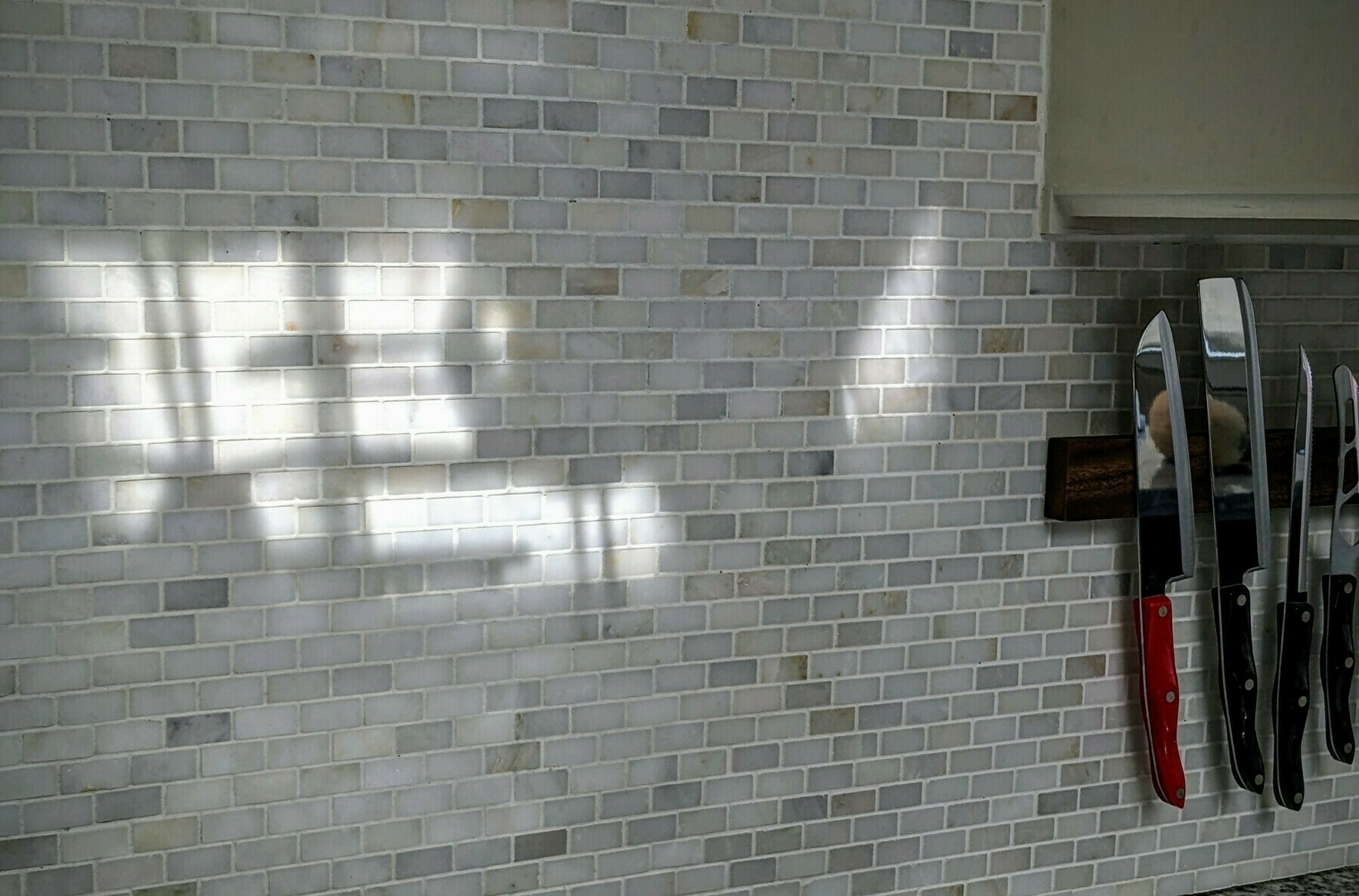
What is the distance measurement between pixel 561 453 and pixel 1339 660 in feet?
4.72

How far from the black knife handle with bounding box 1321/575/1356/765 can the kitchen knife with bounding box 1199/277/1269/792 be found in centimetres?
17

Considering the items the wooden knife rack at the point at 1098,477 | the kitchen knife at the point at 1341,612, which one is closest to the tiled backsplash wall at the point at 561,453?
the wooden knife rack at the point at 1098,477

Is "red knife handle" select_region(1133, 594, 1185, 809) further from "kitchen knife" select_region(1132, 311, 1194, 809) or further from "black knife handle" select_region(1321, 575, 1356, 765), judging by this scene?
"black knife handle" select_region(1321, 575, 1356, 765)

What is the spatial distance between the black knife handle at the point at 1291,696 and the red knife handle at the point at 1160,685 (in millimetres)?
228

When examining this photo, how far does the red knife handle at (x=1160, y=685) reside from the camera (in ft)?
6.91

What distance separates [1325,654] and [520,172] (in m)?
1.62

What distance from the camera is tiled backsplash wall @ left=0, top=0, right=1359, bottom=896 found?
1.59 meters

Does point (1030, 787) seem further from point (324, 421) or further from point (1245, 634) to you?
point (324, 421)

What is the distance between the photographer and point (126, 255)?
5.17ft

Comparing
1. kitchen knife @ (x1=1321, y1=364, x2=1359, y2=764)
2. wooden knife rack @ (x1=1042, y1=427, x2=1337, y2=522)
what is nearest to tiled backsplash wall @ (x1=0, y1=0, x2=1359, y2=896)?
wooden knife rack @ (x1=1042, y1=427, x2=1337, y2=522)

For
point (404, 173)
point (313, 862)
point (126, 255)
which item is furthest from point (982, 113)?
point (313, 862)

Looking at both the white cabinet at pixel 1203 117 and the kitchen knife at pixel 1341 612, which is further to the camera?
the kitchen knife at pixel 1341 612

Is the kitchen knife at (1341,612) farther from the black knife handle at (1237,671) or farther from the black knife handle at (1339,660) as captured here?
the black knife handle at (1237,671)

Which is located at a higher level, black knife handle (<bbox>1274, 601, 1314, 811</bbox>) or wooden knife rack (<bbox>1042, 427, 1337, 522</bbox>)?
wooden knife rack (<bbox>1042, 427, 1337, 522</bbox>)
